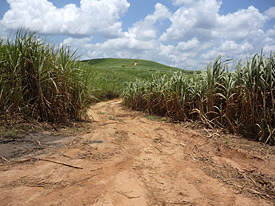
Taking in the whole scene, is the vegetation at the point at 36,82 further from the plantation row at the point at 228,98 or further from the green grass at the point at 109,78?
the plantation row at the point at 228,98

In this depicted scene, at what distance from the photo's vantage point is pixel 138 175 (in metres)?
2.31

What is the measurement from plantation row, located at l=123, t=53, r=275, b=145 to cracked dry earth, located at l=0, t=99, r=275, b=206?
708 millimetres

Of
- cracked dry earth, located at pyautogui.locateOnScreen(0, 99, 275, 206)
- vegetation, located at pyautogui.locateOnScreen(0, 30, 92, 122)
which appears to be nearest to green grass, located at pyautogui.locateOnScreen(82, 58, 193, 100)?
vegetation, located at pyautogui.locateOnScreen(0, 30, 92, 122)

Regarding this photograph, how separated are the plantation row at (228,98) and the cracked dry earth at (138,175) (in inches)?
27.9

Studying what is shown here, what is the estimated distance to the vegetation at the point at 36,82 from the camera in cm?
374

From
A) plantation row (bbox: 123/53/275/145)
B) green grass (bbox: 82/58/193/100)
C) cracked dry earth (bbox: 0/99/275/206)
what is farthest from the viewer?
green grass (bbox: 82/58/193/100)

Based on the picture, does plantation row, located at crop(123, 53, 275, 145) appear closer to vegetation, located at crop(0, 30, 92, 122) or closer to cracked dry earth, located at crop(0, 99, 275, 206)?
cracked dry earth, located at crop(0, 99, 275, 206)

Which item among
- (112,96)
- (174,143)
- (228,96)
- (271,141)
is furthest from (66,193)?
(112,96)

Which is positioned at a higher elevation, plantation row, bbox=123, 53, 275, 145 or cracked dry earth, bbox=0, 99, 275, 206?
plantation row, bbox=123, 53, 275, 145

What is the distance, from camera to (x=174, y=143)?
3.66 m

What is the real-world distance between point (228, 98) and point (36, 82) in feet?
11.5

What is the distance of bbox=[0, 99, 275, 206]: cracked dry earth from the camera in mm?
1854

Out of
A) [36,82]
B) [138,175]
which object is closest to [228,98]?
[138,175]

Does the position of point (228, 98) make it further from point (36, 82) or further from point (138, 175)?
point (36, 82)
